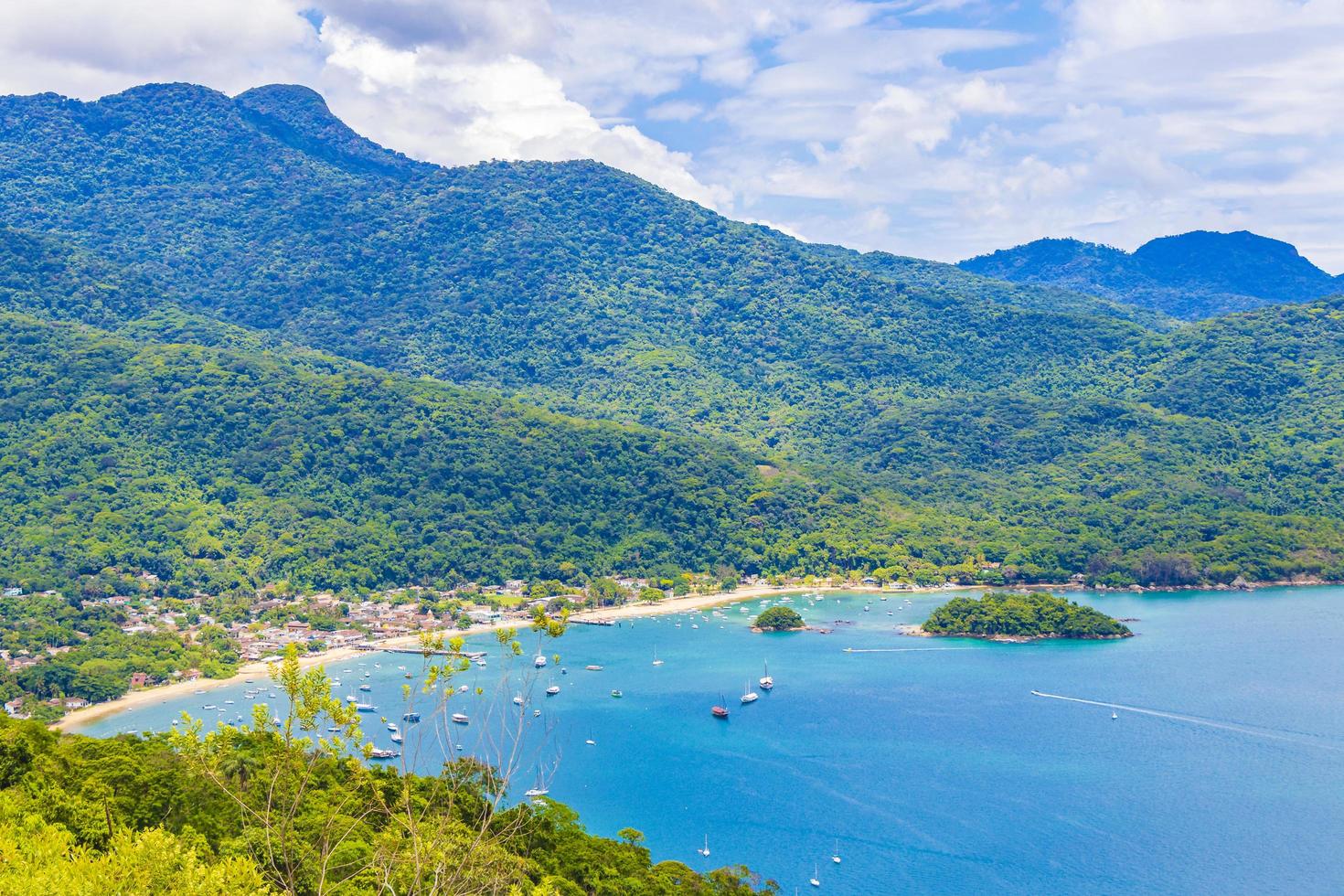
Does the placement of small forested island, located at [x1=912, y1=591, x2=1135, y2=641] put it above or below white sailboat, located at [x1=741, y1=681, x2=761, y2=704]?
above

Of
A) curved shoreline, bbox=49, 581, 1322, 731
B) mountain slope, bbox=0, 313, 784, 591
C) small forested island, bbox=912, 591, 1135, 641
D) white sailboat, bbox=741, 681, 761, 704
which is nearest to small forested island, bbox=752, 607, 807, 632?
small forested island, bbox=912, 591, 1135, 641

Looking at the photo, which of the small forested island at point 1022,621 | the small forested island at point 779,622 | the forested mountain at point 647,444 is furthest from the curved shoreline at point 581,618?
the small forested island at point 1022,621

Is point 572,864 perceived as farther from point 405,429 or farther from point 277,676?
point 405,429

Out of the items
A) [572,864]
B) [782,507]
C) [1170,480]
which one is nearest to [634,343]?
[782,507]

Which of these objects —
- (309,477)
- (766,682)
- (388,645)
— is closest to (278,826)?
(766,682)

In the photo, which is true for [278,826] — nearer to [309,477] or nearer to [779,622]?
[779,622]

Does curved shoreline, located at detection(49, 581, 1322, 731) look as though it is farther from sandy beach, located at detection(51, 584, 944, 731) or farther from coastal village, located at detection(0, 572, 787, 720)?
coastal village, located at detection(0, 572, 787, 720)

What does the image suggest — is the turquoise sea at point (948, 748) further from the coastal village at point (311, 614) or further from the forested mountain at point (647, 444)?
the forested mountain at point (647, 444)
